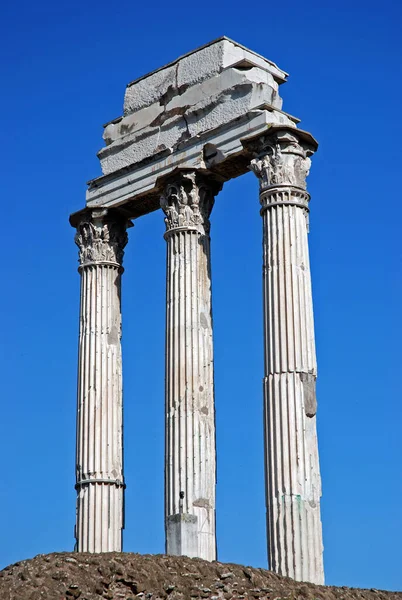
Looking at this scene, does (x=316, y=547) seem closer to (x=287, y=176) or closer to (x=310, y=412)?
(x=310, y=412)

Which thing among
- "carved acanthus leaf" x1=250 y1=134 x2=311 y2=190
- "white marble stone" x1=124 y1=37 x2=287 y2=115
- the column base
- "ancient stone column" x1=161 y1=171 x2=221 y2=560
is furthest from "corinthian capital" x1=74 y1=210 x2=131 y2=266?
the column base

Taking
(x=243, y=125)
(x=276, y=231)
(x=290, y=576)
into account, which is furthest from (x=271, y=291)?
(x=290, y=576)

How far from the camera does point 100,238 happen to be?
33375 millimetres

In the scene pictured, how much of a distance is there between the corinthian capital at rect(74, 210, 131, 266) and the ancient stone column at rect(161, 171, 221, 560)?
2.34 meters

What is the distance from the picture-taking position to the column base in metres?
28.2

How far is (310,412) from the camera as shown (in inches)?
1083

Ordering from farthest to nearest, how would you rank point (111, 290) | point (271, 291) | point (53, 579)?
1. point (111, 290)
2. point (271, 291)
3. point (53, 579)

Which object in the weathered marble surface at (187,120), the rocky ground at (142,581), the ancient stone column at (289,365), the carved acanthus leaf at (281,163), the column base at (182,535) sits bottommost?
the rocky ground at (142,581)

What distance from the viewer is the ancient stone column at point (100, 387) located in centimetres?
3112

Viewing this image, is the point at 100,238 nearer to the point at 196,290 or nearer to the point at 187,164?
the point at 187,164

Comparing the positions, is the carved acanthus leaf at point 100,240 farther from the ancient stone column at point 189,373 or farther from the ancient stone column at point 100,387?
the ancient stone column at point 189,373

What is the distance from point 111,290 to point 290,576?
385 inches

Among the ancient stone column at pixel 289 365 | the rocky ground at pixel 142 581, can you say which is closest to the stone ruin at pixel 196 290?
the ancient stone column at pixel 289 365

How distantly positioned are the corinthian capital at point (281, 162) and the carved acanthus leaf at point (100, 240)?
527 centimetres
